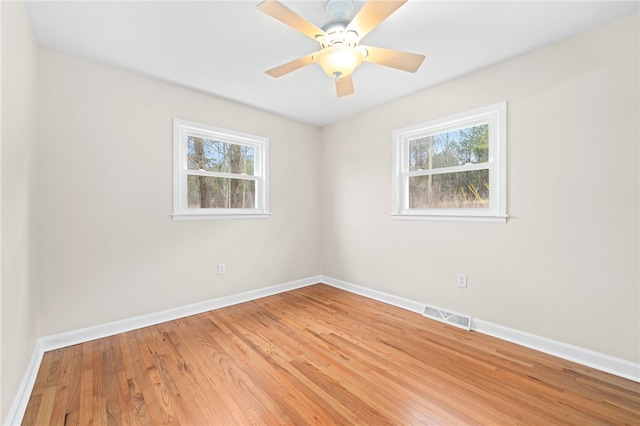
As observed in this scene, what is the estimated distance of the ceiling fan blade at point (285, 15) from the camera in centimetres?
142

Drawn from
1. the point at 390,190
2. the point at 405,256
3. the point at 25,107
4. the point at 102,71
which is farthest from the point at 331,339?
the point at 102,71

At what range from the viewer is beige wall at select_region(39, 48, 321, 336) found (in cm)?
225

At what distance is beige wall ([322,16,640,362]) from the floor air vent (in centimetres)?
8

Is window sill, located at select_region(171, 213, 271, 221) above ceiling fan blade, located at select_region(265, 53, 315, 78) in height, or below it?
below

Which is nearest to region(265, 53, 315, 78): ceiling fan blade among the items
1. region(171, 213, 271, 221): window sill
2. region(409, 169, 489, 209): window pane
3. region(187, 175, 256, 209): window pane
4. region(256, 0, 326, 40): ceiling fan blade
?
region(256, 0, 326, 40): ceiling fan blade

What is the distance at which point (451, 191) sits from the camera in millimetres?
2887

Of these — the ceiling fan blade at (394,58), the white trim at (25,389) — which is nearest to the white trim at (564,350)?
the ceiling fan blade at (394,58)

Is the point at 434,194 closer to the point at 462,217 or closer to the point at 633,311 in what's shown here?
the point at 462,217

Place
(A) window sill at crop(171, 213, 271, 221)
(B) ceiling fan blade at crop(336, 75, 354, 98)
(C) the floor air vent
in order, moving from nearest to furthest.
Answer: (B) ceiling fan blade at crop(336, 75, 354, 98) → (C) the floor air vent → (A) window sill at crop(171, 213, 271, 221)

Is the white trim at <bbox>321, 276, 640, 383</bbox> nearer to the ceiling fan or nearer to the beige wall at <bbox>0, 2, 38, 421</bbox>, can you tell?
the ceiling fan

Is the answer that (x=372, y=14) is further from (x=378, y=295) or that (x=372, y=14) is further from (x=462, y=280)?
(x=378, y=295)

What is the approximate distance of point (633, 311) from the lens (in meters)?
1.87

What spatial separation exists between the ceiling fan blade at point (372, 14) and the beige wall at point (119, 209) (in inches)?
82.5

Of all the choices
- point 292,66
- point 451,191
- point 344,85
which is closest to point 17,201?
point 292,66
